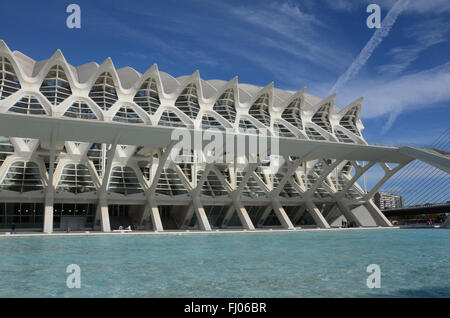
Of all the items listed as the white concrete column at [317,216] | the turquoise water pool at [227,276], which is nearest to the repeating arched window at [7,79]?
the turquoise water pool at [227,276]

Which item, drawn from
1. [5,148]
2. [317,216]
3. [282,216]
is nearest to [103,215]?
[5,148]

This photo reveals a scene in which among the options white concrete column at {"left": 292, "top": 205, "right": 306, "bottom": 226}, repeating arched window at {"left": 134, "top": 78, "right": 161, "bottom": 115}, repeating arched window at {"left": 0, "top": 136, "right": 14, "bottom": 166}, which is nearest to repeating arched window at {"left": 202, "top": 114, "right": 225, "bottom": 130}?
repeating arched window at {"left": 134, "top": 78, "right": 161, "bottom": 115}

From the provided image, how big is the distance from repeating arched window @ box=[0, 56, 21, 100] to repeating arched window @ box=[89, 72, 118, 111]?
6735mm

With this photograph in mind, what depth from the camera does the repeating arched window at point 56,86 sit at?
3644 centimetres

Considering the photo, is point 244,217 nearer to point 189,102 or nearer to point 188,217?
point 188,217

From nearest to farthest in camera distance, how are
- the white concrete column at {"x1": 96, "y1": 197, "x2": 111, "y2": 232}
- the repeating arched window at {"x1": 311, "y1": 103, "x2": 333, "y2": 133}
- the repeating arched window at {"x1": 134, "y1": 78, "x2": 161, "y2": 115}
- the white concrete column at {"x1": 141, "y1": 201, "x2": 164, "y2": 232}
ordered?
the white concrete column at {"x1": 96, "y1": 197, "x2": 111, "y2": 232} < the white concrete column at {"x1": 141, "y1": 201, "x2": 164, "y2": 232} < the repeating arched window at {"x1": 134, "y1": 78, "x2": 161, "y2": 115} < the repeating arched window at {"x1": 311, "y1": 103, "x2": 333, "y2": 133}

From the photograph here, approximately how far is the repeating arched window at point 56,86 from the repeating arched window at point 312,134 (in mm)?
26643

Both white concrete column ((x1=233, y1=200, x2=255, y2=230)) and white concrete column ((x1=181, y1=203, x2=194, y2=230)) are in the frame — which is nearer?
white concrete column ((x1=233, y1=200, x2=255, y2=230))

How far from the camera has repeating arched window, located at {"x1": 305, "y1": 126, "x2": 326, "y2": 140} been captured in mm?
44781

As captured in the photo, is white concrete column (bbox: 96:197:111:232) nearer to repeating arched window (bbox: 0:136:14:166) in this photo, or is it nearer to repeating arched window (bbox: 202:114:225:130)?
repeating arched window (bbox: 0:136:14:166)

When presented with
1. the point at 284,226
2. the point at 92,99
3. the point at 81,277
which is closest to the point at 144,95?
the point at 92,99

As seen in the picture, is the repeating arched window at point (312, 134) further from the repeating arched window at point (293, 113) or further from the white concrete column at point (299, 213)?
the white concrete column at point (299, 213)

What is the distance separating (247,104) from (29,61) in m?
24.7

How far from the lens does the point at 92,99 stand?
38.5 m
